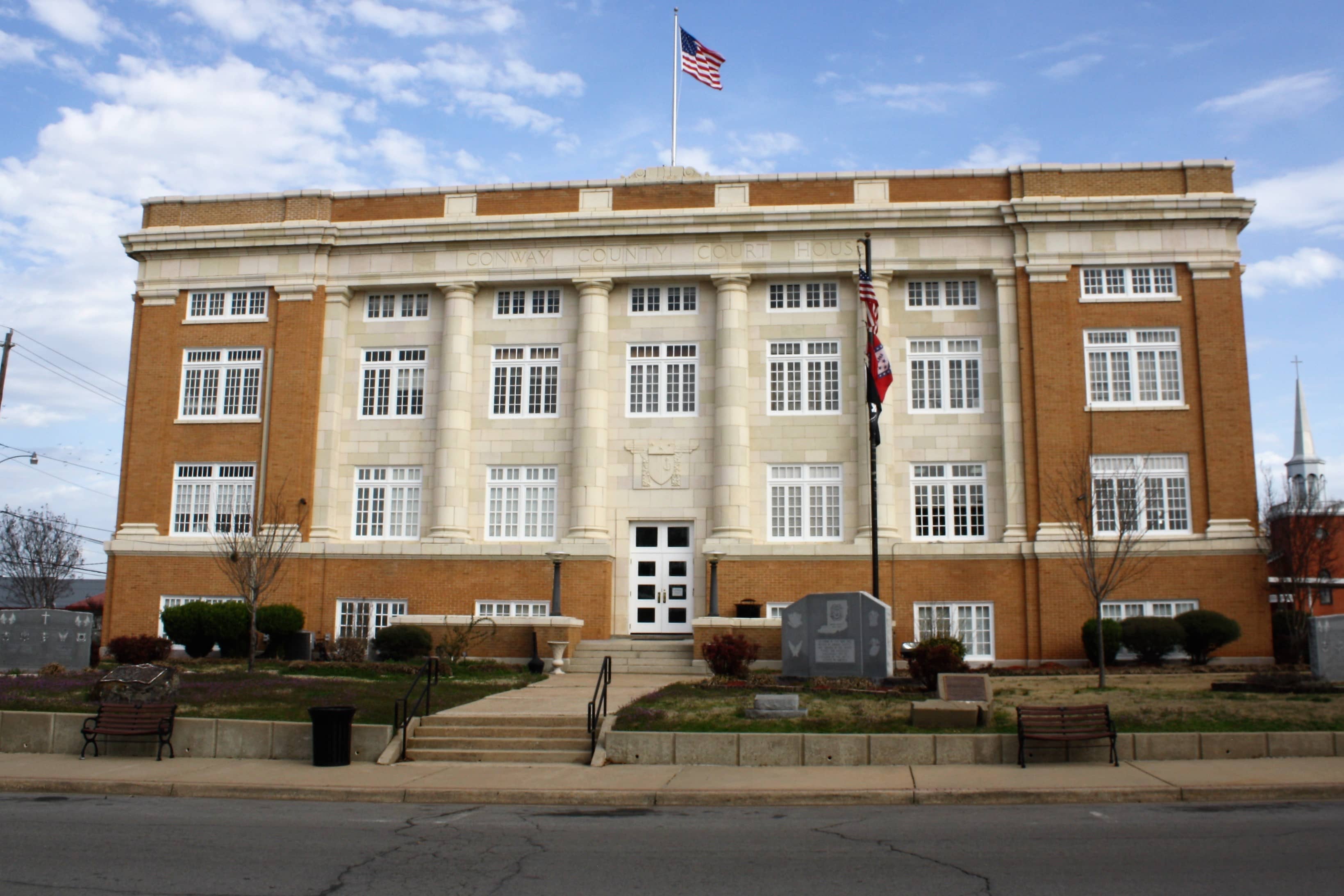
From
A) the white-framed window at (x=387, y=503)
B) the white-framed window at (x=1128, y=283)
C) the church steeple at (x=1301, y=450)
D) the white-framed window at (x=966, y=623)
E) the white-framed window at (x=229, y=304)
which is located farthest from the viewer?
the church steeple at (x=1301, y=450)

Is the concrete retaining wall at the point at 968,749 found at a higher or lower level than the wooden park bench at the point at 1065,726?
lower

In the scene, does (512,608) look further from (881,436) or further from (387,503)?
(881,436)

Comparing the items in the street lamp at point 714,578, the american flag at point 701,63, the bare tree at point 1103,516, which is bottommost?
the street lamp at point 714,578

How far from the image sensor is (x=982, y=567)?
30.1 m

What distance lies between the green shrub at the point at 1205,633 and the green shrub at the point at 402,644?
61.5ft

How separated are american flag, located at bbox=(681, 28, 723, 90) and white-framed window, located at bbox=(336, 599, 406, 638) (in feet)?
58.7

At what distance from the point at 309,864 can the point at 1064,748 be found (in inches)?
398

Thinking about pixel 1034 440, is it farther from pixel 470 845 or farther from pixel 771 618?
pixel 470 845

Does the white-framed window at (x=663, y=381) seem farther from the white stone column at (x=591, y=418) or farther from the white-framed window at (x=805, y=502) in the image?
the white-framed window at (x=805, y=502)

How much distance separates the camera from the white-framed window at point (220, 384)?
3391 cm

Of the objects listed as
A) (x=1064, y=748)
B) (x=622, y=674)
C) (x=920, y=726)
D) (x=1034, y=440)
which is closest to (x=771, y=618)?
(x=622, y=674)

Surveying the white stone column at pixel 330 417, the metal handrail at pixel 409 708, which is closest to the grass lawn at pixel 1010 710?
the metal handrail at pixel 409 708

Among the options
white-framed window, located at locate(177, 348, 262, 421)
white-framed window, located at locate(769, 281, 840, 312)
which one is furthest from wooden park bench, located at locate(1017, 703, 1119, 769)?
white-framed window, located at locate(177, 348, 262, 421)

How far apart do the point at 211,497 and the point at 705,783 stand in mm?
23848
